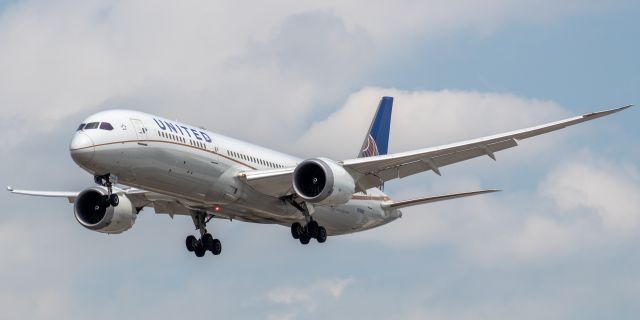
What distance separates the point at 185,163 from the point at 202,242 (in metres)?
8.23

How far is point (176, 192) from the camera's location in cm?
4900

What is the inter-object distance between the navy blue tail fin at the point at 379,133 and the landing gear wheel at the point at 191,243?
10699 mm

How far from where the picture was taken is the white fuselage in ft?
152

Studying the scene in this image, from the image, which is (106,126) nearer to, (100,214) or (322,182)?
(322,182)

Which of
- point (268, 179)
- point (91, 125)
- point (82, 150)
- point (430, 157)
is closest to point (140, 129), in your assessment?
point (91, 125)

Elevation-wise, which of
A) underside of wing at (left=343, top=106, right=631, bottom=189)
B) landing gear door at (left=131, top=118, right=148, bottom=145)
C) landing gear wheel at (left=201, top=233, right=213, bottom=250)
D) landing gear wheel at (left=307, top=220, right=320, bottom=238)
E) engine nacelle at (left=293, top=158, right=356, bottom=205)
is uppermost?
landing gear door at (left=131, top=118, right=148, bottom=145)

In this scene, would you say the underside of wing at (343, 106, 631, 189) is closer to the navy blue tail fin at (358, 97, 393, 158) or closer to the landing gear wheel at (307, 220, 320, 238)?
the landing gear wheel at (307, 220, 320, 238)

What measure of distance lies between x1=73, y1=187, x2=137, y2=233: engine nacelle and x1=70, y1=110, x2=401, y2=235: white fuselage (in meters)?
2.12

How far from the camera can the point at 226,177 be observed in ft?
165

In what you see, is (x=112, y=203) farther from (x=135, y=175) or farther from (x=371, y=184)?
(x=371, y=184)

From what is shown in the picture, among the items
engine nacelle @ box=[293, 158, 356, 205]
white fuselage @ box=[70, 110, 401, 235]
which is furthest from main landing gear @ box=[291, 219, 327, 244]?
engine nacelle @ box=[293, 158, 356, 205]

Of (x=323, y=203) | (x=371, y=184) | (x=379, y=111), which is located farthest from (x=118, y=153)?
(x=379, y=111)

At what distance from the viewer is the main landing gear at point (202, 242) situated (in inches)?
2189

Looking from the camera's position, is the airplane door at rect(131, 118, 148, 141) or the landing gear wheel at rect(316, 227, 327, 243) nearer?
the airplane door at rect(131, 118, 148, 141)
